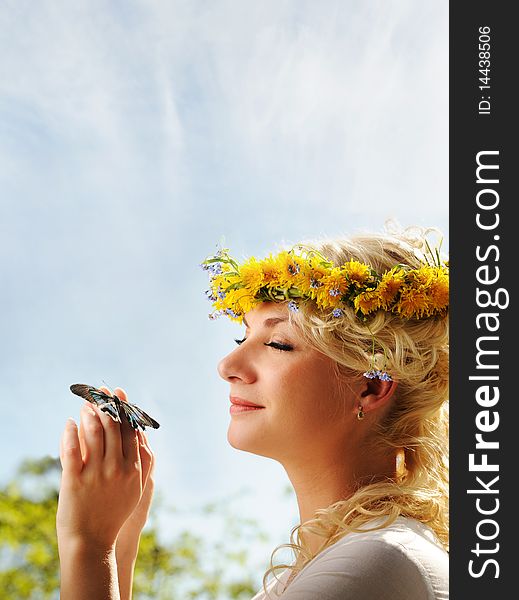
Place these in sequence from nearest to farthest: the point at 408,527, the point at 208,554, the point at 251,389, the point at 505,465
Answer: the point at 505,465 < the point at 408,527 < the point at 251,389 < the point at 208,554

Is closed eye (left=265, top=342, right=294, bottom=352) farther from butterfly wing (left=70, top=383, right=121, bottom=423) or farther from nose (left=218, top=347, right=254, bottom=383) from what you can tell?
butterfly wing (left=70, top=383, right=121, bottom=423)

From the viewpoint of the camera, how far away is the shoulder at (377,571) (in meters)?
1.14

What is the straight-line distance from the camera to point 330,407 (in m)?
1.58

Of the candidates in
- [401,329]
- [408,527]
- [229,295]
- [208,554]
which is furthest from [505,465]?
[208,554]

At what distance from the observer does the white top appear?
1.14 m

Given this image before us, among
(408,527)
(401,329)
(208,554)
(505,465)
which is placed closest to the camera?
(505,465)

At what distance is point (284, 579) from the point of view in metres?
1.64

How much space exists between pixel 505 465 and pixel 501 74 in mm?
684

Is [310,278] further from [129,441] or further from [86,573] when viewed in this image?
[86,573]

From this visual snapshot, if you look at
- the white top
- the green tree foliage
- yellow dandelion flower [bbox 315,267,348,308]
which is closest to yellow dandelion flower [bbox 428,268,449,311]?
yellow dandelion flower [bbox 315,267,348,308]

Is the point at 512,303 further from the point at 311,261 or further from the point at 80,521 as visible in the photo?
the point at 80,521

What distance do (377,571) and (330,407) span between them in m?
0.46

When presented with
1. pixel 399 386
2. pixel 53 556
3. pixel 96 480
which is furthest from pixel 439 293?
pixel 53 556

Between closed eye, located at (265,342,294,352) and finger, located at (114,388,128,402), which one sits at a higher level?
closed eye, located at (265,342,294,352)
